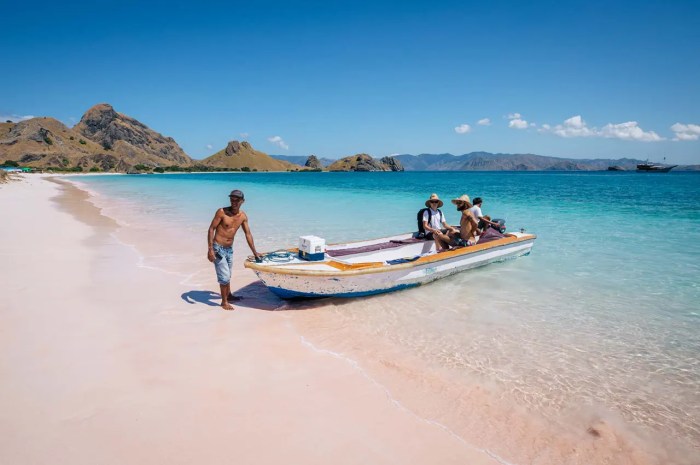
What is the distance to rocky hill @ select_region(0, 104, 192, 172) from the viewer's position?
110381mm

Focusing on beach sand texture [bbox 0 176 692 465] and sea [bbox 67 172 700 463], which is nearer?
beach sand texture [bbox 0 176 692 465]

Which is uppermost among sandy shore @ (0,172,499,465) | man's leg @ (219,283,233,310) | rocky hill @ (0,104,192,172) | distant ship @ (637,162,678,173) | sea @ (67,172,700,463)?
rocky hill @ (0,104,192,172)

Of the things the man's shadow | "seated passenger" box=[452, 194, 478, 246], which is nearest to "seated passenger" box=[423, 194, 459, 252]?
"seated passenger" box=[452, 194, 478, 246]

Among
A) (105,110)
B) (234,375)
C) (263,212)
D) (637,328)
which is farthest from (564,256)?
(105,110)

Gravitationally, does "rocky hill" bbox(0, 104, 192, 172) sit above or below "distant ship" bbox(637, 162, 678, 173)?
above

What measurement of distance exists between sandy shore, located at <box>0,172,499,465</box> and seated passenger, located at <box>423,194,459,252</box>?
4.85 m

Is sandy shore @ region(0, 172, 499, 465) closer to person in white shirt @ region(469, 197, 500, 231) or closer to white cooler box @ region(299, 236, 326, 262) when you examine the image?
white cooler box @ region(299, 236, 326, 262)

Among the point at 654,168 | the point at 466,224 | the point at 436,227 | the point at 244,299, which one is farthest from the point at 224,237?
the point at 654,168

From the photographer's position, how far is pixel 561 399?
4.46m

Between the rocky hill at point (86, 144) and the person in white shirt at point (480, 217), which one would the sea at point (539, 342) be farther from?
the rocky hill at point (86, 144)

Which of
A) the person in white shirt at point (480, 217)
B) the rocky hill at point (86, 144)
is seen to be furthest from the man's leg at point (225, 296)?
the rocky hill at point (86, 144)

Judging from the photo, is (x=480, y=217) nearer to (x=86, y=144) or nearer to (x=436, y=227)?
(x=436, y=227)

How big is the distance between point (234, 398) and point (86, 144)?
17797 centimetres

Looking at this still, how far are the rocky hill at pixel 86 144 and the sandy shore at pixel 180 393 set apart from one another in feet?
405
